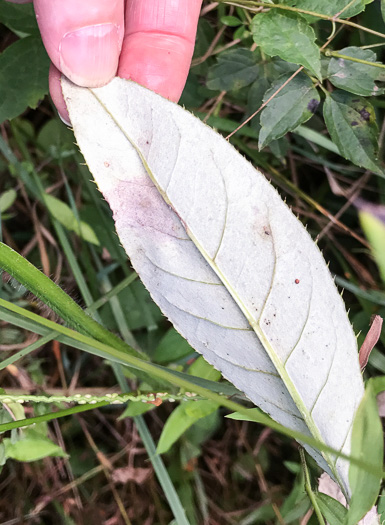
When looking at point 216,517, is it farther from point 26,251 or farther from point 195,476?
point 26,251

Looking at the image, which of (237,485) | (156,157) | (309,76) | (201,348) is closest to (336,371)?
(201,348)

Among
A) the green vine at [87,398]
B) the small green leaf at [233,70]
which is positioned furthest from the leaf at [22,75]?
the green vine at [87,398]

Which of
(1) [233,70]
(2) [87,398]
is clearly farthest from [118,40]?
(2) [87,398]

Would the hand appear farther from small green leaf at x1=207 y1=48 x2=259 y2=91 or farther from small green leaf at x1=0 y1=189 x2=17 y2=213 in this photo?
small green leaf at x1=0 y1=189 x2=17 y2=213

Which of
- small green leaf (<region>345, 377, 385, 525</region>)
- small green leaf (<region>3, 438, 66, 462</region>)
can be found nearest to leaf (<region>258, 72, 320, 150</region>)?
small green leaf (<region>345, 377, 385, 525</region>)

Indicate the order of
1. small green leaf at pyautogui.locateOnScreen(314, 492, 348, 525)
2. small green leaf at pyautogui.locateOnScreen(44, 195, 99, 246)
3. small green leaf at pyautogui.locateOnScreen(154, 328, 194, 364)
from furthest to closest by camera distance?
1. small green leaf at pyautogui.locateOnScreen(44, 195, 99, 246)
2. small green leaf at pyautogui.locateOnScreen(154, 328, 194, 364)
3. small green leaf at pyautogui.locateOnScreen(314, 492, 348, 525)

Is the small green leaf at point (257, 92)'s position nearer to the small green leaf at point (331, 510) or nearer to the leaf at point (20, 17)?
the leaf at point (20, 17)

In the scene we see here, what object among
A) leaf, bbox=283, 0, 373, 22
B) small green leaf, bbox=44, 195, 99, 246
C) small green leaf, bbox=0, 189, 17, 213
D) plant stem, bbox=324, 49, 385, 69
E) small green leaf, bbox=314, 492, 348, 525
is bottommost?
small green leaf, bbox=314, 492, 348, 525
